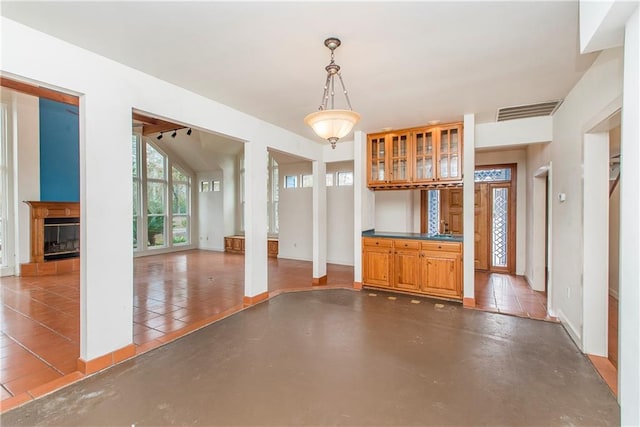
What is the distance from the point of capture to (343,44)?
2359 millimetres

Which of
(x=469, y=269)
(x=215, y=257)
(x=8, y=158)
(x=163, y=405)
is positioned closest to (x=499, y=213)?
(x=469, y=269)

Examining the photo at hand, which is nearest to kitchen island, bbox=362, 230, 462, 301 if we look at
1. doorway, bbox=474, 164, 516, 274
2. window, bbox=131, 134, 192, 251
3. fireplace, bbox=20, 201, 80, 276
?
doorway, bbox=474, 164, 516, 274

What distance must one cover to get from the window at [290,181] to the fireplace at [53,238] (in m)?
4.88

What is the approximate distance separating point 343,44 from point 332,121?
0.59m

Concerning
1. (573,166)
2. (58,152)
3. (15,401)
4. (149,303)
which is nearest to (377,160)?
(573,166)

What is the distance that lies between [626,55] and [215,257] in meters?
8.70

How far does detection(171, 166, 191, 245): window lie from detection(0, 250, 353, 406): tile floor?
2613mm

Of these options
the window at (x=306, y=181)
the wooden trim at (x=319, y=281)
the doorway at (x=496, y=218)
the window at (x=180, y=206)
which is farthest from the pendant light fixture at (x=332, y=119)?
the window at (x=180, y=206)

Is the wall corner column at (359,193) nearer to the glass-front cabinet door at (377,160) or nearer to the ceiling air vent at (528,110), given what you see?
the glass-front cabinet door at (377,160)

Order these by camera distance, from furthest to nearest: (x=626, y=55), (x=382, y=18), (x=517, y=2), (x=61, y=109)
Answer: (x=61, y=109) < (x=382, y=18) < (x=517, y=2) < (x=626, y=55)

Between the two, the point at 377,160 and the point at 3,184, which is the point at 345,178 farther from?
the point at 3,184

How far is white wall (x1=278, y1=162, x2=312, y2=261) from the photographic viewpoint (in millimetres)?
Result: 7977

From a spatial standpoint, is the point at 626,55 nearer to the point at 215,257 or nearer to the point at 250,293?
the point at 250,293

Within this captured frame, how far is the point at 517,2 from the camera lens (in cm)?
189
